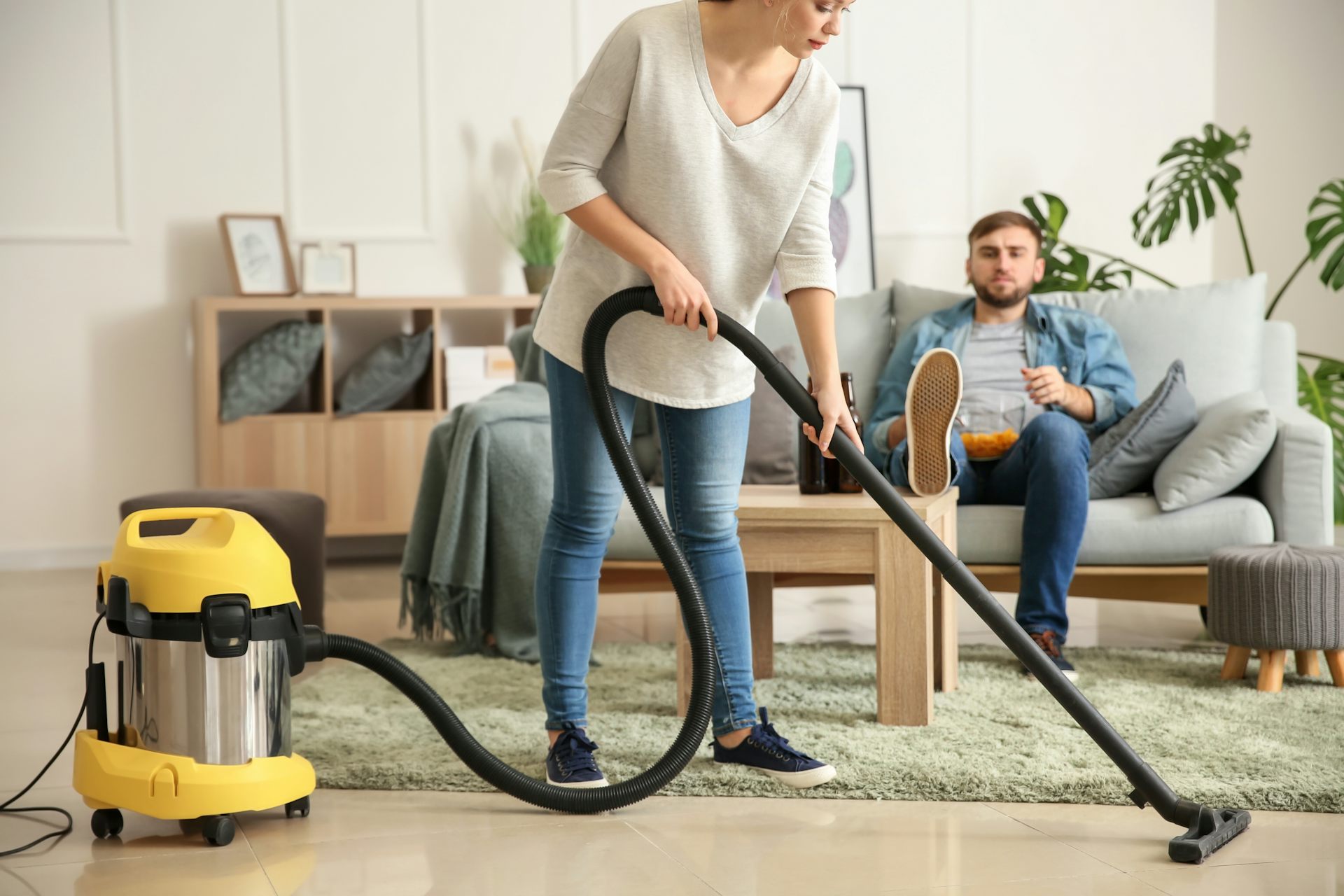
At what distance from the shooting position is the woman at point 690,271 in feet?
5.83

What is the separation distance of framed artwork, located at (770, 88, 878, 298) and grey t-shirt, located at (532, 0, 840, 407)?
10.4ft

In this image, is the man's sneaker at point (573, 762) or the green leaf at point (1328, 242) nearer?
the man's sneaker at point (573, 762)

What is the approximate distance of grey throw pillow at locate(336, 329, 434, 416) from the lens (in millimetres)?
4594

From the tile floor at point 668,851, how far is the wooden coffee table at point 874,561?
418 millimetres

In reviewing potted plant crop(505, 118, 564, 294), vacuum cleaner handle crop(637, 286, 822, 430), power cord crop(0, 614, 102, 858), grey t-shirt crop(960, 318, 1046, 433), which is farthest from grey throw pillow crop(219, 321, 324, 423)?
vacuum cleaner handle crop(637, 286, 822, 430)

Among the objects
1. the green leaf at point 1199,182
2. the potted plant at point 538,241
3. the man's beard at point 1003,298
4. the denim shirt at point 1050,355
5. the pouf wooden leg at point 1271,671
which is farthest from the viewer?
the potted plant at point 538,241

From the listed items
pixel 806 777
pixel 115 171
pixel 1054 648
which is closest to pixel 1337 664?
pixel 1054 648

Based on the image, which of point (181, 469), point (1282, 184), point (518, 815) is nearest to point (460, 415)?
point (518, 815)

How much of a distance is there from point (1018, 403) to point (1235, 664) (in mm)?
774

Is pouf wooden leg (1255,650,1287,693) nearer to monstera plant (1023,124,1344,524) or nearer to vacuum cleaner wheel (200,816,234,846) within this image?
monstera plant (1023,124,1344,524)

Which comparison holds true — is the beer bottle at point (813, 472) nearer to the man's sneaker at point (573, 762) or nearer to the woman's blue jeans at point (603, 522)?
the woman's blue jeans at point (603, 522)

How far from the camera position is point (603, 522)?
1.95 meters

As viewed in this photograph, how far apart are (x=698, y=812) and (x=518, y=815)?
257 millimetres

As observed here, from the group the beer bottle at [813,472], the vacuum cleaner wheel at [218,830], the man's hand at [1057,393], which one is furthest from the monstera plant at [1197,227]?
the vacuum cleaner wheel at [218,830]
